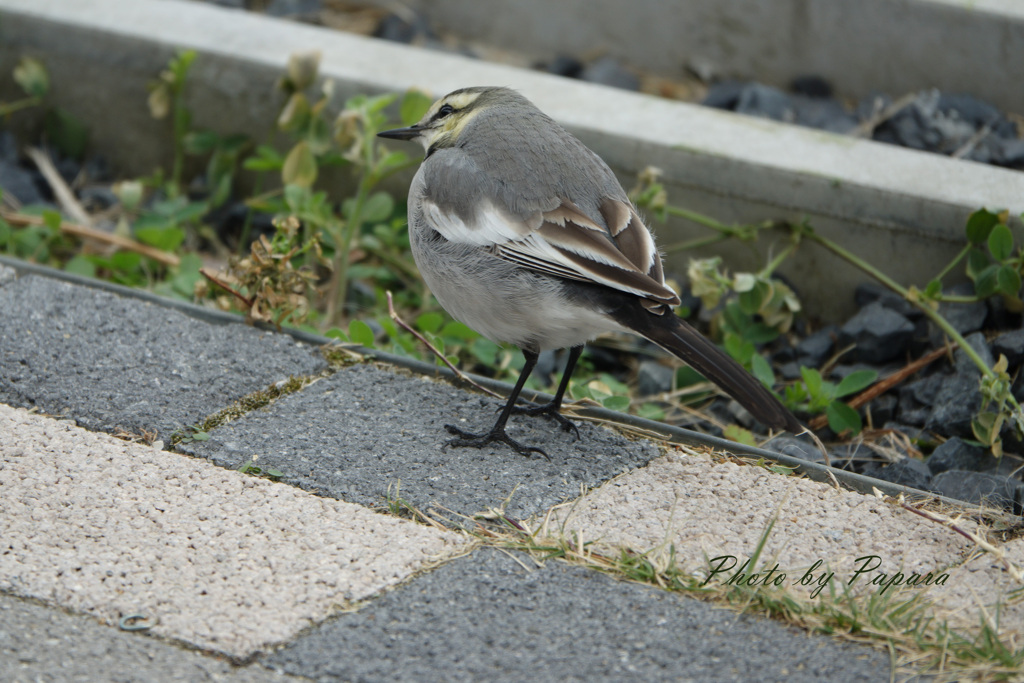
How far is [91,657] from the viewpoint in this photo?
7.13 feet

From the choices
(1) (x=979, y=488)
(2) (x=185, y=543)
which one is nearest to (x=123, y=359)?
(2) (x=185, y=543)

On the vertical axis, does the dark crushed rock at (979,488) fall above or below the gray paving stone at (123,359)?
above

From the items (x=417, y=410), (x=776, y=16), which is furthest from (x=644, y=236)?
(x=776, y=16)

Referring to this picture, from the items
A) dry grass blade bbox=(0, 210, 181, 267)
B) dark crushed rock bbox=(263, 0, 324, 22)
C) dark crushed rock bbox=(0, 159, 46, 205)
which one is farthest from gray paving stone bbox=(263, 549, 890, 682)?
dark crushed rock bbox=(263, 0, 324, 22)

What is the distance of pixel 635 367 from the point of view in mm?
4938

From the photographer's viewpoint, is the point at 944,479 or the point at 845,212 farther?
the point at 845,212

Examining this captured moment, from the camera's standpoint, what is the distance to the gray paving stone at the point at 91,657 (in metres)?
2.13

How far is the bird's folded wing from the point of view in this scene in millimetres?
3156

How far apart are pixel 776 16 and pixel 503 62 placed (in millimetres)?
1730

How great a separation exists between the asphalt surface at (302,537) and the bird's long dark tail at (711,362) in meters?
0.35

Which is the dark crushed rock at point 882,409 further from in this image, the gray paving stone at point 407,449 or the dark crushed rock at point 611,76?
the dark crushed rock at point 611,76

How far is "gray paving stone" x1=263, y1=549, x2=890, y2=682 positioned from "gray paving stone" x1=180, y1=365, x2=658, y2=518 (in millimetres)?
400

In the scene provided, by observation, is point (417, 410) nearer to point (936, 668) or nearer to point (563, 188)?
point (563, 188)

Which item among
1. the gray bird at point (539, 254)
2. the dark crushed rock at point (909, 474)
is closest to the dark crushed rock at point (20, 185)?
the gray bird at point (539, 254)
